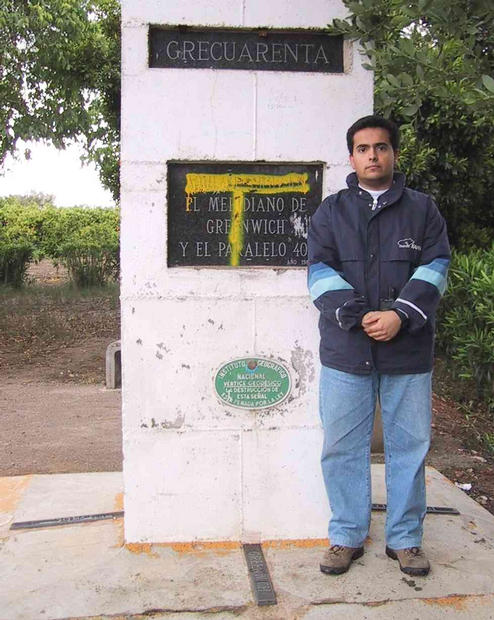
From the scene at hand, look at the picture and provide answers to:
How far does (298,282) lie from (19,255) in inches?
476

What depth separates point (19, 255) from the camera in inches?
570

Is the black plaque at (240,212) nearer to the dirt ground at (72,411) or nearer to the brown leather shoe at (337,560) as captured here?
the brown leather shoe at (337,560)

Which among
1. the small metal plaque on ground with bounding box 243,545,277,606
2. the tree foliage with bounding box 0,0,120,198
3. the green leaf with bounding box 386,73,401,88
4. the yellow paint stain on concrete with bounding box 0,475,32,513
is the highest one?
the tree foliage with bounding box 0,0,120,198

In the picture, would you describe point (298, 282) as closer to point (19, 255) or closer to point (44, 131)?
point (44, 131)

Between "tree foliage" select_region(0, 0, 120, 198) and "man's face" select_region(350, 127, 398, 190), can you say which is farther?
"tree foliage" select_region(0, 0, 120, 198)

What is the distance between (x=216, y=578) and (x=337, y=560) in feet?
1.76

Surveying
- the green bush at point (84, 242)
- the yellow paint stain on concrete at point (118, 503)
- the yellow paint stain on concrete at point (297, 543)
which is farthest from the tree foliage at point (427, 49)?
the green bush at point (84, 242)

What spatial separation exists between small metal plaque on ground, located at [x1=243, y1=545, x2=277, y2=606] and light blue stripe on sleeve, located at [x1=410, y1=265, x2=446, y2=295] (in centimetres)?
143

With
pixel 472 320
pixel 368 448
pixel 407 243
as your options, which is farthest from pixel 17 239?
pixel 407 243

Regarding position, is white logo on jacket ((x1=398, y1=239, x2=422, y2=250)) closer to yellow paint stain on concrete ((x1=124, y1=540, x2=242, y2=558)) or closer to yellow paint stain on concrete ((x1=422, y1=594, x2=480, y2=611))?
yellow paint stain on concrete ((x1=422, y1=594, x2=480, y2=611))

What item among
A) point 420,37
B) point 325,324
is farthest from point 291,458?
point 420,37

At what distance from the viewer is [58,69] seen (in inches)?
372

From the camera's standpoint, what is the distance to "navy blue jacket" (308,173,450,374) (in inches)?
119

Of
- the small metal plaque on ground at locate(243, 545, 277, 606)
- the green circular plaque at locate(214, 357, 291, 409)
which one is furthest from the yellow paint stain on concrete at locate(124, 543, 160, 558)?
the green circular plaque at locate(214, 357, 291, 409)
